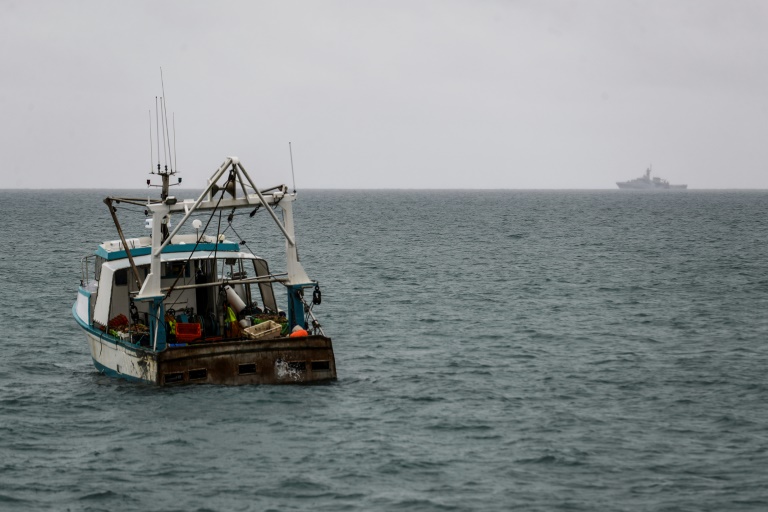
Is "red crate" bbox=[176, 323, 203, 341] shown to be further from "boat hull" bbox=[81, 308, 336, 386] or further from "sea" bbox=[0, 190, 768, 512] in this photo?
"sea" bbox=[0, 190, 768, 512]

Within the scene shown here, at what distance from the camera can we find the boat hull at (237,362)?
26719mm

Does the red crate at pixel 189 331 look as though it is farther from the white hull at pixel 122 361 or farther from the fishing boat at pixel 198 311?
the white hull at pixel 122 361

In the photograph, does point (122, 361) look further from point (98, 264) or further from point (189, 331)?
point (98, 264)

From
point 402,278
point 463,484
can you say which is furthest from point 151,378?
point 402,278

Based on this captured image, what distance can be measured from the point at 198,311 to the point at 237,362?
473 centimetres

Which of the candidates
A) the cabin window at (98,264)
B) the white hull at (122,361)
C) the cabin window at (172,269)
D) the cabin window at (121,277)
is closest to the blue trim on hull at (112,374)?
the white hull at (122,361)

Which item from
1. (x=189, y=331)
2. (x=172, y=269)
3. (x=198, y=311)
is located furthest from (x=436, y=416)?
(x=172, y=269)

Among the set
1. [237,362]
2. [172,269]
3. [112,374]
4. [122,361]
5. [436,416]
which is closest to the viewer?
[436,416]

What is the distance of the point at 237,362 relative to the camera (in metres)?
27.0

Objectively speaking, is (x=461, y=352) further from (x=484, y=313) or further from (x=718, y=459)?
(x=718, y=459)

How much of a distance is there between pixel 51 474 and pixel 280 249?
2435 inches

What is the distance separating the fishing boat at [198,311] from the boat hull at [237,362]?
3 centimetres

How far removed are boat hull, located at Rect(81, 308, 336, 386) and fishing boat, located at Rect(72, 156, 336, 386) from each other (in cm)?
3

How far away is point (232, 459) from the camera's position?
21859 millimetres
